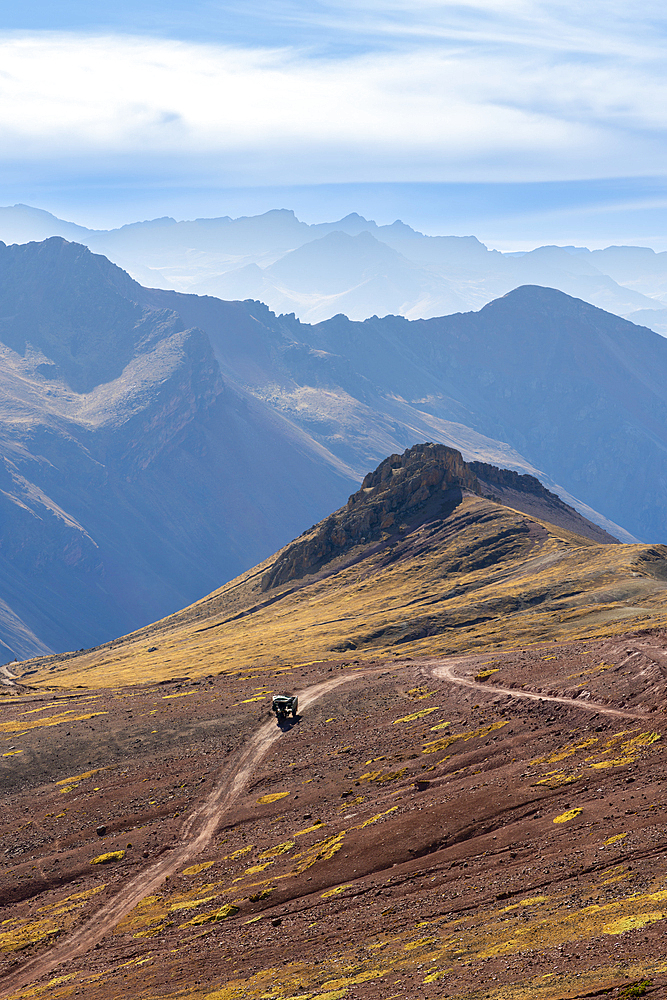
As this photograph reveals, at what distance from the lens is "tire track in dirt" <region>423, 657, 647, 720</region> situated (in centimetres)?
6219

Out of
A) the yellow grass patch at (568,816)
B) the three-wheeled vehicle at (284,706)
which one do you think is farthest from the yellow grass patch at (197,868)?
the three-wheeled vehicle at (284,706)

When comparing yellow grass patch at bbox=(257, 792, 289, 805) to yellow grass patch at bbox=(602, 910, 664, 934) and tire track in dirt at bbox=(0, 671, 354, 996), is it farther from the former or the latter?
yellow grass patch at bbox=(602, 910, 664, 934)

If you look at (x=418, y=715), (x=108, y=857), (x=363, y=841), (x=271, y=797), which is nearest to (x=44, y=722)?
(x=108, y=857)

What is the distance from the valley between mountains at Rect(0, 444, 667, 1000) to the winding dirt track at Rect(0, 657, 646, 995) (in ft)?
0.72

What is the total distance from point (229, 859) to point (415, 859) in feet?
51.9

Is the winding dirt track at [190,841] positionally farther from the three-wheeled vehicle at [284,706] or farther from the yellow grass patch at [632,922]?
the yellow grass patch at [632,922]

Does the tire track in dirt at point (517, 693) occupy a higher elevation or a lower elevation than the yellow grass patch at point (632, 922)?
higher

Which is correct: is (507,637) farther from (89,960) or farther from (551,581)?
(89,960)

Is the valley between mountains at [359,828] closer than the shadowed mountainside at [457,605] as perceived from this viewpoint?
Yes

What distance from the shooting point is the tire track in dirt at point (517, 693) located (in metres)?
62.2

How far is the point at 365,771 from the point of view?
225ft

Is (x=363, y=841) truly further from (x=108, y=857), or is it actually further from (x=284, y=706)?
(x=284, y=706)

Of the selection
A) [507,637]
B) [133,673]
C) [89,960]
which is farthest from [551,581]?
[89,960]

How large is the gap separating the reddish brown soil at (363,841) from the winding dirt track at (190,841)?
0.22 metres
